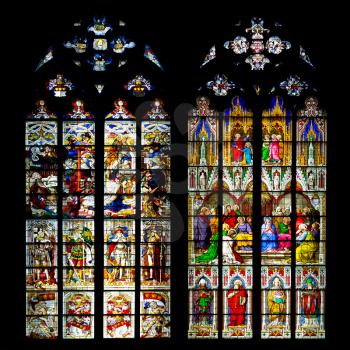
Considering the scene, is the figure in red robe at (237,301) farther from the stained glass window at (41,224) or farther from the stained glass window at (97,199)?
the stained glass window at (41,224)

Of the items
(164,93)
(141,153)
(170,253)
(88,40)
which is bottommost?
(170,253)

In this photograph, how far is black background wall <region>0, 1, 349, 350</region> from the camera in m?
12.3

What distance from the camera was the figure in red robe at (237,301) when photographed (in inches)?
489

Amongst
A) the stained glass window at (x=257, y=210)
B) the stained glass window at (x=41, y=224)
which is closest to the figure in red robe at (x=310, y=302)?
the stained glass window at (x=257, y=210)

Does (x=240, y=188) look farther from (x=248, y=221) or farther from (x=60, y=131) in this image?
(x=60, y=131)

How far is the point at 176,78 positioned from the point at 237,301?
3979 millimetres

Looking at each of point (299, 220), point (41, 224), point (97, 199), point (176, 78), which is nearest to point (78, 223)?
point (97, 199)

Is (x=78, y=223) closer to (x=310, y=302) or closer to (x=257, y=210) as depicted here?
(x=257, y=210)

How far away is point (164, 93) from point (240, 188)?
2115 millimetres

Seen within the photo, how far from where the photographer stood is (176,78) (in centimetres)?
1252

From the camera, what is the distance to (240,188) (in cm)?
1253

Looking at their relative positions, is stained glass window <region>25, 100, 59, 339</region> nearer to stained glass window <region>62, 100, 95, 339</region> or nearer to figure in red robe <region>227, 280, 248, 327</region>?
stained glass window <region>62, 100, 95, 339</region>

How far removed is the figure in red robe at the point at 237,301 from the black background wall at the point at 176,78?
429mm

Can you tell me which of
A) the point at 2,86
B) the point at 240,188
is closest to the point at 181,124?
the point at 240,188
